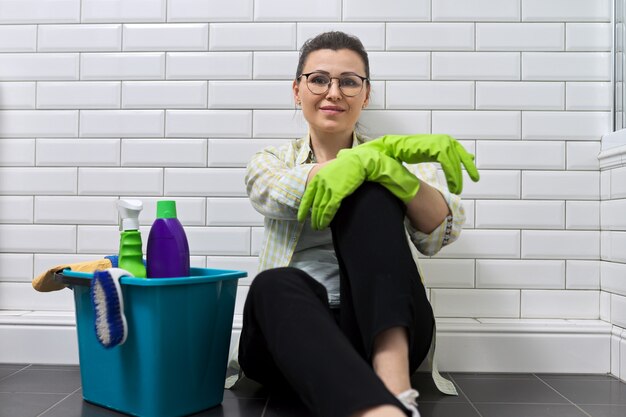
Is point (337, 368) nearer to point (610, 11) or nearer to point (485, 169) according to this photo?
point (485, 169)

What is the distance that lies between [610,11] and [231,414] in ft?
5.06

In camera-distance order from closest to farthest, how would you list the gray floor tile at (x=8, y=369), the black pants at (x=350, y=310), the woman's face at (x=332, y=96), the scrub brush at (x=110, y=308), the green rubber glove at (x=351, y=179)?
the black pants at (x=350, y=310) → the green rubber glove at (x=351, y=179) → the scrub brush at (x=110, y=308) → the woman's face at (x=332, y=96) → the gray floor tile at (x=8, y=369)

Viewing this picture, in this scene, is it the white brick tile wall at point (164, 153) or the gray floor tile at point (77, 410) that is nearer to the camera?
the gray floor tile at point (77, 410)

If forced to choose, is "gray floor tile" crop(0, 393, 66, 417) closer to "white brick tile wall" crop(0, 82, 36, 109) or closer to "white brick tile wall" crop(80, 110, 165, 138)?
"white brick tile wall" crop(80, 110, 165, 138)

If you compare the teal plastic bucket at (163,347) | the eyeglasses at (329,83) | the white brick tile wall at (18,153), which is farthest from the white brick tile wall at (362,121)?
the teal plastic bucket at (163,347)

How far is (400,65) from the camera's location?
5.32 ft

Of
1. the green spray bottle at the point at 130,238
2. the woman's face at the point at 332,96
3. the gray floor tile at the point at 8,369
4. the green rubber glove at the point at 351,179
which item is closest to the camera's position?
the green rubber glove at the point at 351,179

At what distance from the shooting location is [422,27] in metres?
1.62

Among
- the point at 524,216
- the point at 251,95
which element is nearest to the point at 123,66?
the point at 251,95

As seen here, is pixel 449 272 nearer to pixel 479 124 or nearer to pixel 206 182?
pixel 479 124

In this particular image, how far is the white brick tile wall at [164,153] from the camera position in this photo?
64.4 inches

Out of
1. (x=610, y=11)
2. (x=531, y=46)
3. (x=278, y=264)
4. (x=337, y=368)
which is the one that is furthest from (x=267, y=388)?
(x=610, y=11)

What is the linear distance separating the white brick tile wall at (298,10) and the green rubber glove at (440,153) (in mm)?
710

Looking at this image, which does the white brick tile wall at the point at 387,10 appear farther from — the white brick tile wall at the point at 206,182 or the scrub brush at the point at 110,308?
the scrub brush at the point at 110,308
